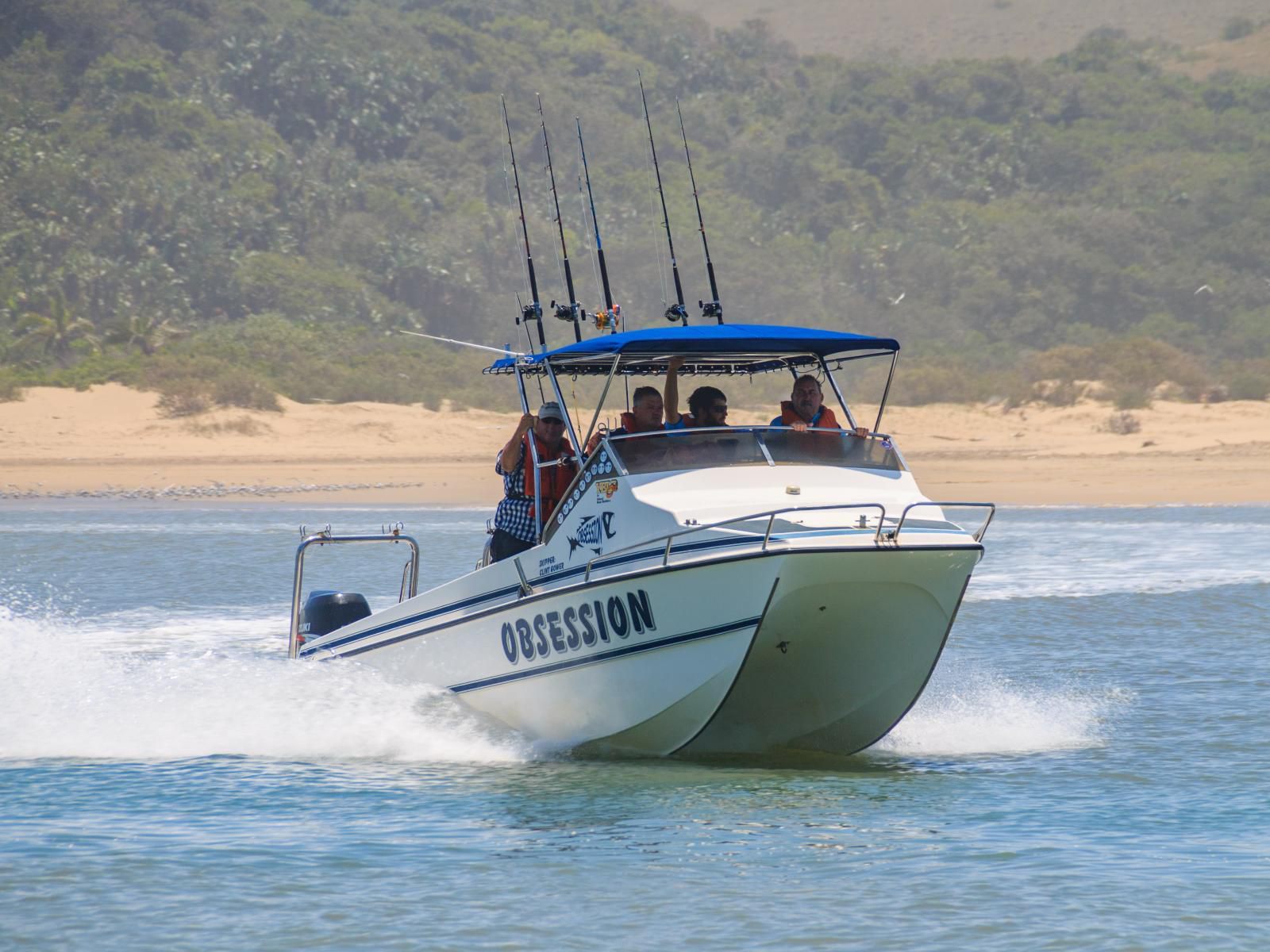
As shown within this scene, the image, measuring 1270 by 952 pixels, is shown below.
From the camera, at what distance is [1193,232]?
192 feet

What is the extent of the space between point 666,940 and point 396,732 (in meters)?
3.95

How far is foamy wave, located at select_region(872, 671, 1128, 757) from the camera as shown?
1023 cm

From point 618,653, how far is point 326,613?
144 inches

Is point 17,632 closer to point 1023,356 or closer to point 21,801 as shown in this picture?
point 21,801

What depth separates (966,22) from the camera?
14225 cm

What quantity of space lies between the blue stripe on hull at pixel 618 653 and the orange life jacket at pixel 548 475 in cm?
87

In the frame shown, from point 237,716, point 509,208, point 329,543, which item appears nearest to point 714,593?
point 237,716

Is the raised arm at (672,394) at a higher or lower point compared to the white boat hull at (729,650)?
higher

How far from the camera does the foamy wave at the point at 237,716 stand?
9.98 m

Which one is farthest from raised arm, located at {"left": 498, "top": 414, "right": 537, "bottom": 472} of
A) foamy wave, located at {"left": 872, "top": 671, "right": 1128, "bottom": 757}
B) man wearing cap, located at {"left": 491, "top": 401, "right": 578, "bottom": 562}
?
foamy wave, located at {"left": 872, "top": 671, "right": 1128, "bottom": 757}

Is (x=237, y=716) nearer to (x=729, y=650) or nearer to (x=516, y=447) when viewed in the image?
(x=516, y=447)

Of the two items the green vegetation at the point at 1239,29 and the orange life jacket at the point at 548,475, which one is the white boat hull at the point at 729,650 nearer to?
the orange life jacket at the point at 548,475

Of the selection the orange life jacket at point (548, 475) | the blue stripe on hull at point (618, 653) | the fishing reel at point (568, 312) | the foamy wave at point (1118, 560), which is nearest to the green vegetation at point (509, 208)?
the foamy wave at point (1118, 560)

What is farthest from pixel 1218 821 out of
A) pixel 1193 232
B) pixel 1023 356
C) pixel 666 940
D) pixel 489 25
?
pixel 489 25
